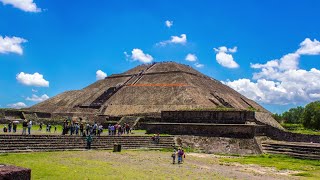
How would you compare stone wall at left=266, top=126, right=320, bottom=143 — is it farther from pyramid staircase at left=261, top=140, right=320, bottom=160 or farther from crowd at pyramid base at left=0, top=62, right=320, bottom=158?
pyramid staircase at left=261, top=140, right=320, bottom=160

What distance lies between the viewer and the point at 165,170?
49.2 feet

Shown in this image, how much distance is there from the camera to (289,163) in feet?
64.2

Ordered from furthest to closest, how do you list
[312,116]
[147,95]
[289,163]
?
[147,95] → [312,116] → [289,163]

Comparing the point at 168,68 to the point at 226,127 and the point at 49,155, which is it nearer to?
the point at 226,127

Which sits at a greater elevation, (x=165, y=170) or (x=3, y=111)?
(x=3, y=111)

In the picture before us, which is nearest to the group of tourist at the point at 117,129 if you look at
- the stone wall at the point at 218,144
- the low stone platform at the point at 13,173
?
the stone wall at the point at 218,144

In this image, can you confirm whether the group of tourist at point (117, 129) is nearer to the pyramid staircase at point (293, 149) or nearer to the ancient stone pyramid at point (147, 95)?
the pyramid staircase at point (293, 149)

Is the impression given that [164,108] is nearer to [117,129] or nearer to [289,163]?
[117,129]

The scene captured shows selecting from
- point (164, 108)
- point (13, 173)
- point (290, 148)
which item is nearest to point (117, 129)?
point (290, 148)

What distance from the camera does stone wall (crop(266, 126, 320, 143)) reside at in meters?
25.6

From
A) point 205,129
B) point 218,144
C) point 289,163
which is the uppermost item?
point 205,129

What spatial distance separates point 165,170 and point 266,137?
46.7ft

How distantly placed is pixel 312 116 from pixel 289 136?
19.7 metres

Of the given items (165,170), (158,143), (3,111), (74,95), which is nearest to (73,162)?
(165,170)
